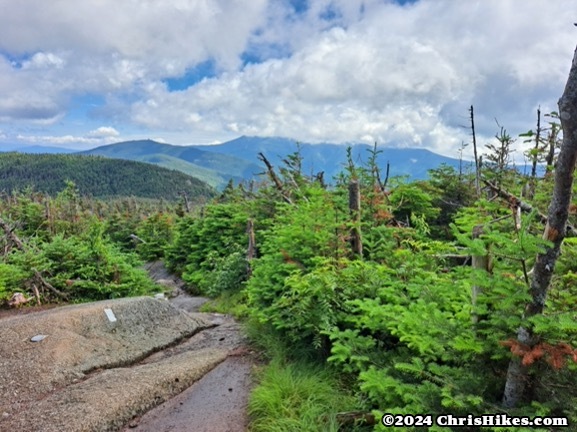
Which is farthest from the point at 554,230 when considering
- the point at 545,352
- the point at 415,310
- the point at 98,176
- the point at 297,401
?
the point at 98,176

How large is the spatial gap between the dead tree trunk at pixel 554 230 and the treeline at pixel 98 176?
151498mm

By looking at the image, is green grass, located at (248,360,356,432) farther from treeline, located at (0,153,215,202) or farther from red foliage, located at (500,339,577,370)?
treeline, located at (0,153,215,202)

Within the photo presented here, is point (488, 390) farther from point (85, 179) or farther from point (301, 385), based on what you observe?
point (85, 179)

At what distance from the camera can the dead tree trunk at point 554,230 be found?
228 centimetres

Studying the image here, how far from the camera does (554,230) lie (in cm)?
251

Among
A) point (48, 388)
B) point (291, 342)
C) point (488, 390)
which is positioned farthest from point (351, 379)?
point (48, 388)

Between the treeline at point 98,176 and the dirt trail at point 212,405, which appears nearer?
the dirt trail at point 212,405

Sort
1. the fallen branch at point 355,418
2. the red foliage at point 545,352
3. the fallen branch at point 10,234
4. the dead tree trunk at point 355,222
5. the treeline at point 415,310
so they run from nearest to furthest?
the red foliage at point 545,352 → the treeline at point 415,310 → the fallen branch at point 355,418 → the dead tree trunk at point 355,222 → the fallen branch at point 10,234

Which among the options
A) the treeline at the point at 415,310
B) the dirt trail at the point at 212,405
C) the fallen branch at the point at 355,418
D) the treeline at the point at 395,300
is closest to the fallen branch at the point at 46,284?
the treeline at the point at 395,300

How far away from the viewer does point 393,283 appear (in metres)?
4.89

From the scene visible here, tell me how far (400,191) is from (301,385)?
664 cm

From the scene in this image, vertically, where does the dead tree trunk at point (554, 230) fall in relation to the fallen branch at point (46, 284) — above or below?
above

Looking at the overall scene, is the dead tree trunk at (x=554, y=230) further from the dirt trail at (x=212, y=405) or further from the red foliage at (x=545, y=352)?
the dirt trail at (x=212, y=405)

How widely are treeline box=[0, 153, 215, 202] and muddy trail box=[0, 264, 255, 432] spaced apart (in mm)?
145532
